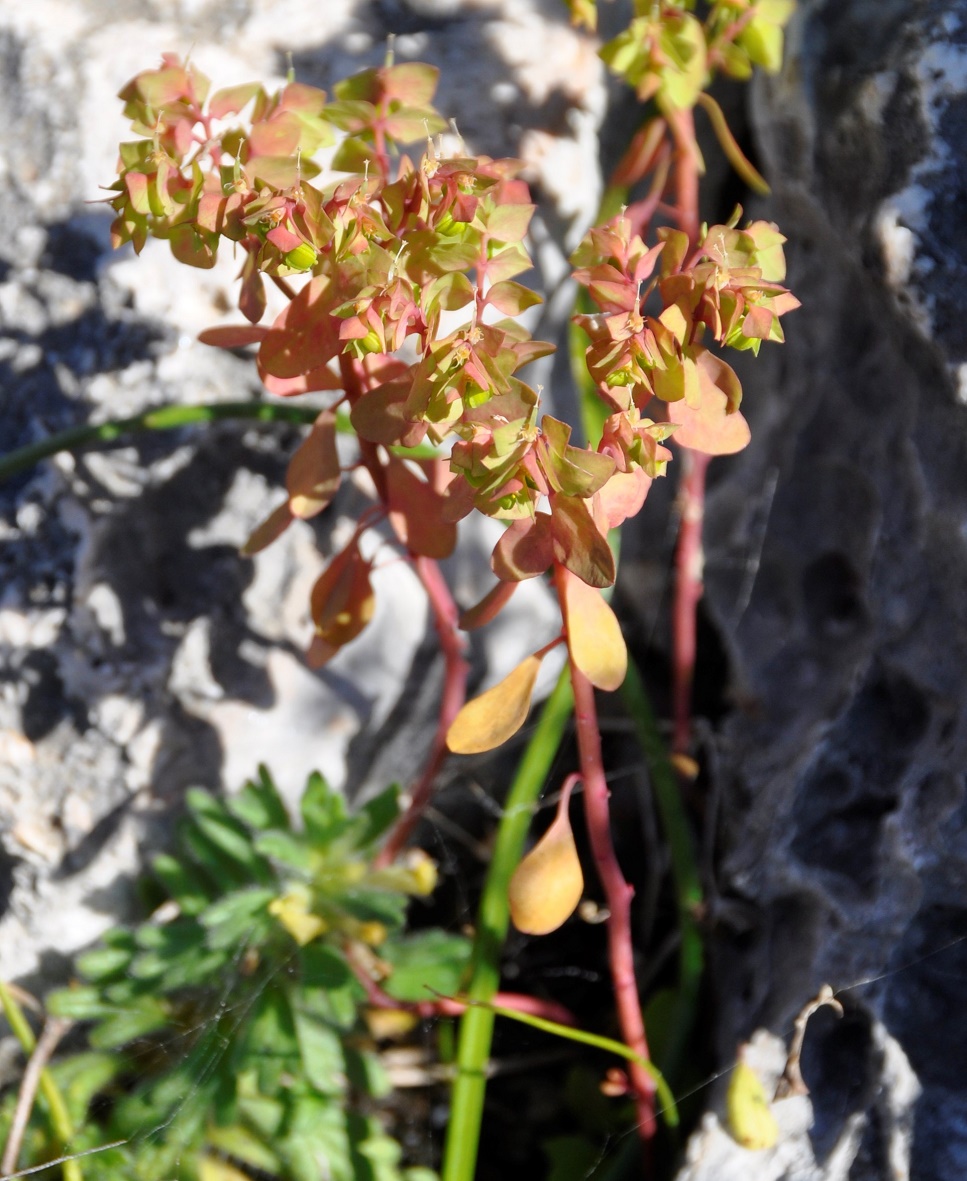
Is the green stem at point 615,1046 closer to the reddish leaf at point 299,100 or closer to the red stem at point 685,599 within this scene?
the red stem at point 685,599

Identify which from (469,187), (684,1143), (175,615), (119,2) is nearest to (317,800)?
(175,615)

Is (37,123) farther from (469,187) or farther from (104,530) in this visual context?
(469,187)

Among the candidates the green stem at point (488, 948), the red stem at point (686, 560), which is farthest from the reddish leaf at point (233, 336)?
the red stem at point (686, 560)

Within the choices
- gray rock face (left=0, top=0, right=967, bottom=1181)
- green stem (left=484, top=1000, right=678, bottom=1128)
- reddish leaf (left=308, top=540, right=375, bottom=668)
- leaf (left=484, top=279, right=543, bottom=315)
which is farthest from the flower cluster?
green stem (left=484, top=1000, right=678, bottom=1128)

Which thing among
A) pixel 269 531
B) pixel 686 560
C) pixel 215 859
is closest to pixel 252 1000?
pixel 215 859

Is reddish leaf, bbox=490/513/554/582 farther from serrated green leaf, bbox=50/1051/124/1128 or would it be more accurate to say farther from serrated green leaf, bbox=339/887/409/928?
serrated green leaf, bbox=50/1051/124/1128
